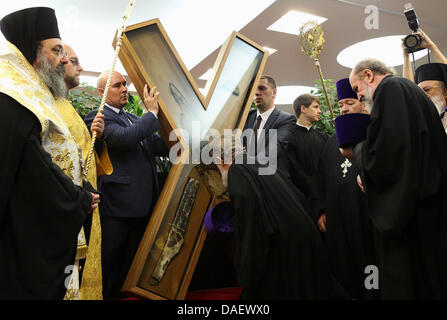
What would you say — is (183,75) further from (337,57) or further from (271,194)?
(337,57)

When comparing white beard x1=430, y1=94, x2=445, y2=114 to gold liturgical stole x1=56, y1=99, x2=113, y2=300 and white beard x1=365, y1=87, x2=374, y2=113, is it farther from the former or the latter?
gold liturgical stole x1=56, y1=99, x2=113, y2=300

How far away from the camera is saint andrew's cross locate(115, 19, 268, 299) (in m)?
3.00

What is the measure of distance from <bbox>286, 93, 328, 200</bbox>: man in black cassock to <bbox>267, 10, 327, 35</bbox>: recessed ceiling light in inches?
117

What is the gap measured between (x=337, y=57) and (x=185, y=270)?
759 centimetres

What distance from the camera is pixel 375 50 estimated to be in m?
9.21

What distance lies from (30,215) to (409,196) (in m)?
1.98

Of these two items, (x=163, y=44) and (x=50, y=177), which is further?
(x=163, y=44)

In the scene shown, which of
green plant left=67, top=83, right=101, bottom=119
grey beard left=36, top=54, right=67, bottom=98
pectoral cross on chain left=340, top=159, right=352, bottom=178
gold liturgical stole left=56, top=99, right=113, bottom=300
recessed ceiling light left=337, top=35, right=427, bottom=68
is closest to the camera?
grey beard left=36, top=54, right=67, bottom=98

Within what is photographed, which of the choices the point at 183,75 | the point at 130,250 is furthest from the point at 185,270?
the point at 183,75

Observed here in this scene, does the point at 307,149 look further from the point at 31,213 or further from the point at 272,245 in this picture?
the point at 31,213

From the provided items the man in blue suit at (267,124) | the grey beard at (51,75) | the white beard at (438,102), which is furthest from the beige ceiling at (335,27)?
the grey beard at (51,75)

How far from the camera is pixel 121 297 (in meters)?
3.40

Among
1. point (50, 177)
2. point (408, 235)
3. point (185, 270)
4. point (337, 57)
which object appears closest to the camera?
point (50, 177)

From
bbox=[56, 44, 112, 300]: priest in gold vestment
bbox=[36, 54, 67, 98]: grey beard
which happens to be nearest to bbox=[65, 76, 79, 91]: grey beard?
bbox=[56, 44, 112, 300]: priest in gold vestment
